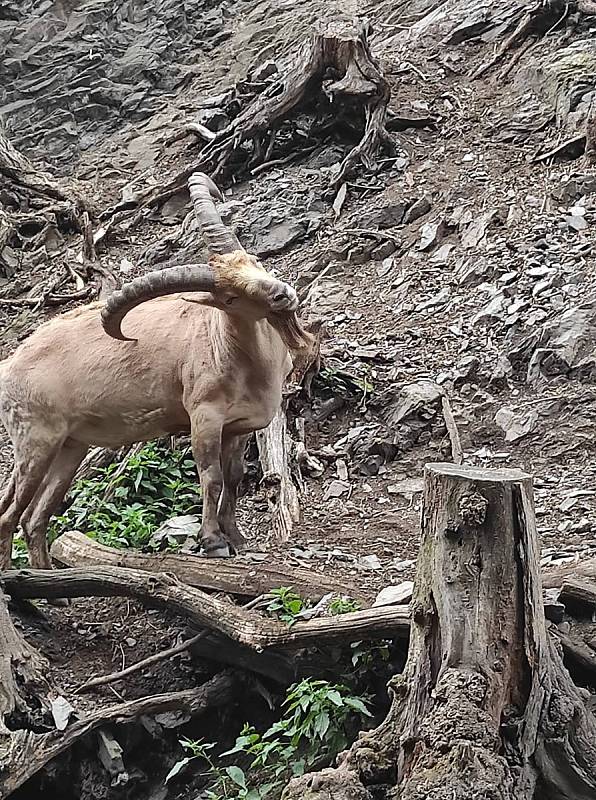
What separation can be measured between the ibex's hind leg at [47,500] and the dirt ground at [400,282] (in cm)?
71

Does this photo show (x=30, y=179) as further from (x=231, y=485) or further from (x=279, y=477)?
(x=231, y=485)

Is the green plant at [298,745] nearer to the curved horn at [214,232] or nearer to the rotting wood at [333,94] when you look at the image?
the curved horn at [214,232]

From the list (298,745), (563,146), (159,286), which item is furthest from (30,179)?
(298,745)

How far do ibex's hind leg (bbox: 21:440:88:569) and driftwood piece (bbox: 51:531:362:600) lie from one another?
61cm

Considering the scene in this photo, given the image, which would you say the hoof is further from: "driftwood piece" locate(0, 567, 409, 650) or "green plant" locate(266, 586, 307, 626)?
"green plant" locate(266, 586, 307, 626)

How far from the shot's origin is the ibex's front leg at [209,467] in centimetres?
588

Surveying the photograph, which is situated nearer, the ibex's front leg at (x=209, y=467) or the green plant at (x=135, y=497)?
the ibex's front leg at (x=209, y=467)

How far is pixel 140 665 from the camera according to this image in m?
4.85

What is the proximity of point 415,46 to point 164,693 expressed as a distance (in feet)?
42.5

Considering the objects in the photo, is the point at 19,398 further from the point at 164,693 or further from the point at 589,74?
the point at 589,74

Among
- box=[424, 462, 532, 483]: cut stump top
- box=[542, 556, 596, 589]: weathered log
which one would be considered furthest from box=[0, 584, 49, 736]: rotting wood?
box=[542, 556, 596, 589]: weathered log

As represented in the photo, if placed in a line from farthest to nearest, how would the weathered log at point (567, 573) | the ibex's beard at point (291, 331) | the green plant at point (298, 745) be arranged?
the ibex's beard at point (291, 331)
the weathered log at point (567, 573)
the green plant at point (298, 745)

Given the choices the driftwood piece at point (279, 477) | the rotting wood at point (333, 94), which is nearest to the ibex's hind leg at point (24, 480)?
the driftwood piece at point (279, 477)

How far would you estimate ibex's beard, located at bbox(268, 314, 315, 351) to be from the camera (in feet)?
18.1
